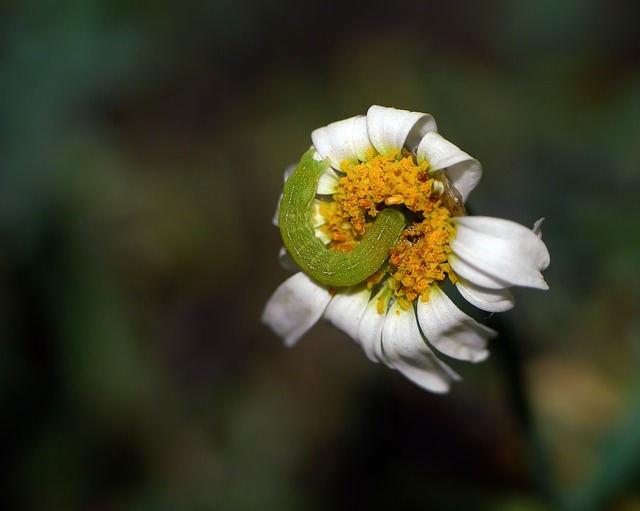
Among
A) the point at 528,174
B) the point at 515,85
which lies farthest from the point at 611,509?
the point at 515,85

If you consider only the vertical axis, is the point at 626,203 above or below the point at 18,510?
above

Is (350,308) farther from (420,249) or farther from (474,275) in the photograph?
(474,275)

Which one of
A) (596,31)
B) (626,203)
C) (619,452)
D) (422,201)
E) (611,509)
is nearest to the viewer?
(422,201)

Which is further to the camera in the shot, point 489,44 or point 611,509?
point 489,44

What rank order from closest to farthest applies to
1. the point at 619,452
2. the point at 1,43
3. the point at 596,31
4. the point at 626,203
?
the point at 619,452
the point at 626,203
the point at 1,43
the point at 596,31

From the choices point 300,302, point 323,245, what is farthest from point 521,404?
point 323,245

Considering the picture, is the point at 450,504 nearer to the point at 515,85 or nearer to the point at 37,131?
the point at 515,85

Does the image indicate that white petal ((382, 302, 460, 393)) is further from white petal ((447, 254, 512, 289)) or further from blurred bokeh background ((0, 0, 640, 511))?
blurred bokeh background ((0, 0, 640, 511))
